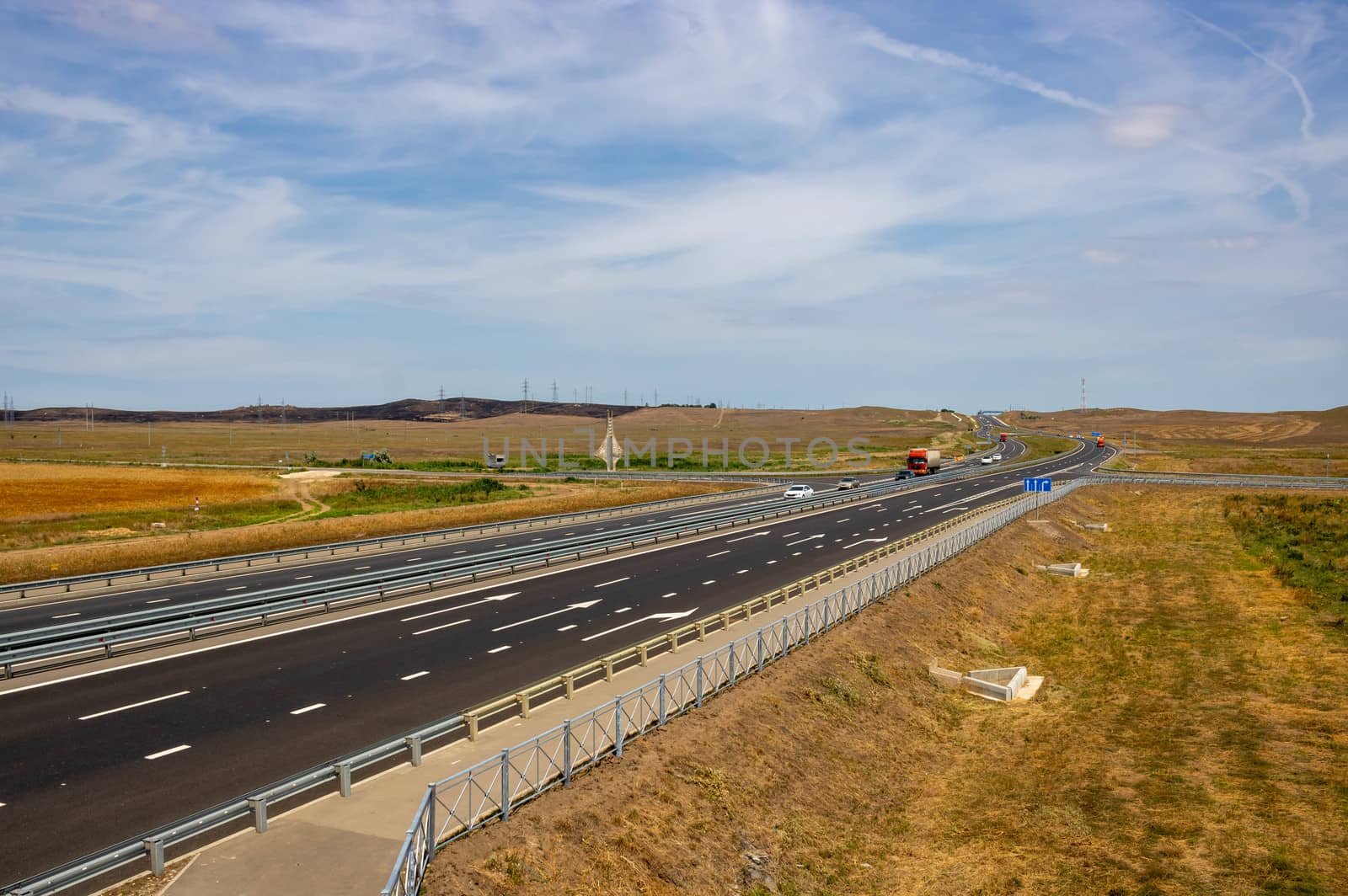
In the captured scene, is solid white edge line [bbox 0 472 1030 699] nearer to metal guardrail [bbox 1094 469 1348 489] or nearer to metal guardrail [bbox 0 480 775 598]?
metal guardrail [bbox 0 480 775 598]

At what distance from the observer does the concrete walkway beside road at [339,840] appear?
41.4 feet

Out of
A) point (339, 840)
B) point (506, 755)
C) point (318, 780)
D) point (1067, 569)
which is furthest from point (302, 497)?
point (339, 840)

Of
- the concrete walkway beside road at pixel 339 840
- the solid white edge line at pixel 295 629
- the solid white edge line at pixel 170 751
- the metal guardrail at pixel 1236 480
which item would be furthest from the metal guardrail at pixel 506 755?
the metal guardrail at pixel 1236 480

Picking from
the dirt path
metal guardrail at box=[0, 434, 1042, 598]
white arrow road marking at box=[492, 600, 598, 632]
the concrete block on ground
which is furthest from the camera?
the dirt path

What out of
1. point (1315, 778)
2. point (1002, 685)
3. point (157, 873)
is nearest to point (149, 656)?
point (157, 873)

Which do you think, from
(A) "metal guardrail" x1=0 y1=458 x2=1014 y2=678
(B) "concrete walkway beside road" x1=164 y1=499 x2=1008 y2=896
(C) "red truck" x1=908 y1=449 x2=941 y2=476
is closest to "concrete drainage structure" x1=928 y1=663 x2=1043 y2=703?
(B) "concrete walkway beside road" x1=164 y1=499 x2=1008 y2=896

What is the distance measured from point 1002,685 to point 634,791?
18.6m

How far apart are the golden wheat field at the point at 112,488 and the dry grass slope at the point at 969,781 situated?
6570 centimetres

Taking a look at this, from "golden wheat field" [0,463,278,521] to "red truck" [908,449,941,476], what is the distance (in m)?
71.3

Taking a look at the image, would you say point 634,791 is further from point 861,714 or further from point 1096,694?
point 1096,694

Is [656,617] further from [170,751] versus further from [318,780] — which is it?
[318,780]

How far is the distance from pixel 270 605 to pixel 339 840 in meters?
19.2

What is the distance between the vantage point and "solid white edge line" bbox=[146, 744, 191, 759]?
58.7ft

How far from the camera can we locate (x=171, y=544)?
170 ft
